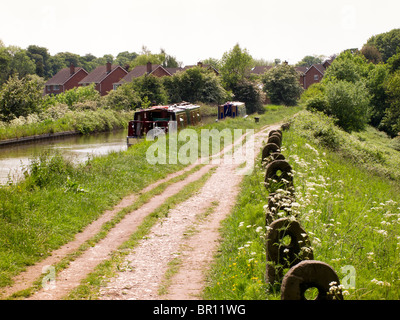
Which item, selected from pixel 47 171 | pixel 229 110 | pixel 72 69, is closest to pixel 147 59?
pixel 72 69

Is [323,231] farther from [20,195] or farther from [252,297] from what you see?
[20,195]

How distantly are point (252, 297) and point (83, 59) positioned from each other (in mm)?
135957

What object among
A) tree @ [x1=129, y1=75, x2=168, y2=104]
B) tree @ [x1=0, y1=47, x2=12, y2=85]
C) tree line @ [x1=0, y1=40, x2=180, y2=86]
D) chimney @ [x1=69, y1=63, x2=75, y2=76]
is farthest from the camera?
chimney @ [x1=69, y1=63, x2=75, y2=76]

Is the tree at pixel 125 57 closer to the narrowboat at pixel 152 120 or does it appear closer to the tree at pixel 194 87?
the tree at pixel 194 87

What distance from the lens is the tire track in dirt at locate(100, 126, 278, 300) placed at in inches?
222

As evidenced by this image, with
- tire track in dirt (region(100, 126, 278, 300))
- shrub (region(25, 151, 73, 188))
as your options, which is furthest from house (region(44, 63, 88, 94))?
tire track in dirt (region(100, 126, 278, 300))

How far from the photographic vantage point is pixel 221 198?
10.9m

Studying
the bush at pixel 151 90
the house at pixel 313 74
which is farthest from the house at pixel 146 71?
the house at pixel 313 74

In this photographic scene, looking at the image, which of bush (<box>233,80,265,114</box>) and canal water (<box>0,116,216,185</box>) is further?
bush (<box>233,80,265,114</box>)

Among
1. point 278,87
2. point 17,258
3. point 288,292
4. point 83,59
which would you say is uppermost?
point 83,59

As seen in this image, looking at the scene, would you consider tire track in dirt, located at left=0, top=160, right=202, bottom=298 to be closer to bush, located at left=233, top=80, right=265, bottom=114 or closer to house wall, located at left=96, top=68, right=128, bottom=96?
bush, located at left=233, top=80, right=265, bottom=114

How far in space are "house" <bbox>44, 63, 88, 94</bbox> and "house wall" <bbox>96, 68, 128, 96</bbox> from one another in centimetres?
1029

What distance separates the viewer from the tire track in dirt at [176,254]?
18.5 ft
